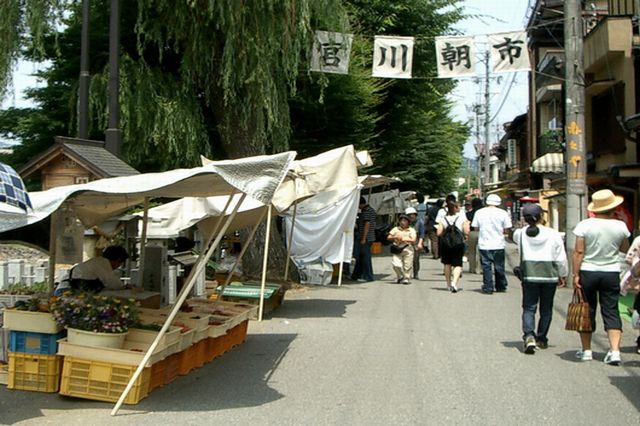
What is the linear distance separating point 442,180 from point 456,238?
1177 inches

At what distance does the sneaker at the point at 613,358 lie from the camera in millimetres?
7270

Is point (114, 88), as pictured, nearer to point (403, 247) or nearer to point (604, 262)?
point (403, 247)

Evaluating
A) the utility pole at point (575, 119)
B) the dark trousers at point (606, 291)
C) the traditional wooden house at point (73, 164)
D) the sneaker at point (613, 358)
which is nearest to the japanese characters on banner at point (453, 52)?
the utility pole at point (575, 119)

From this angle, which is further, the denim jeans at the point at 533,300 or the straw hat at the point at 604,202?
the denim jeans at the point at 533,300

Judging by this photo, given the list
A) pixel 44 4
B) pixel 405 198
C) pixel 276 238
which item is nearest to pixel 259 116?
pixel 276 238

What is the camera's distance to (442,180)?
42625 mm

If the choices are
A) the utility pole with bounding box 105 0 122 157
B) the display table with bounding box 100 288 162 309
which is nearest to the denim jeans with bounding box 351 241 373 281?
the utility pole with bounding box 105 0 122 157

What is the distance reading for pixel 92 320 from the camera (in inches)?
240

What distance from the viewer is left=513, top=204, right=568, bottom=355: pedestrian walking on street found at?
7.91 metres

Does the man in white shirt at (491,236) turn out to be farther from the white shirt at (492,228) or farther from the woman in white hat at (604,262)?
the woman in white hat at (604,262)

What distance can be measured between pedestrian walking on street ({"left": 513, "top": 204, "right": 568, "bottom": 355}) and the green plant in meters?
4.29

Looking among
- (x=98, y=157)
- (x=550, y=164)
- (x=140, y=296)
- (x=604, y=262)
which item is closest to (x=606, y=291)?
(x=604, y=262)

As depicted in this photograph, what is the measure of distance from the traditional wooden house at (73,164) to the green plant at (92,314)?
351 cm

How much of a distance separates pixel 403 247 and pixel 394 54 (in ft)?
13.2
